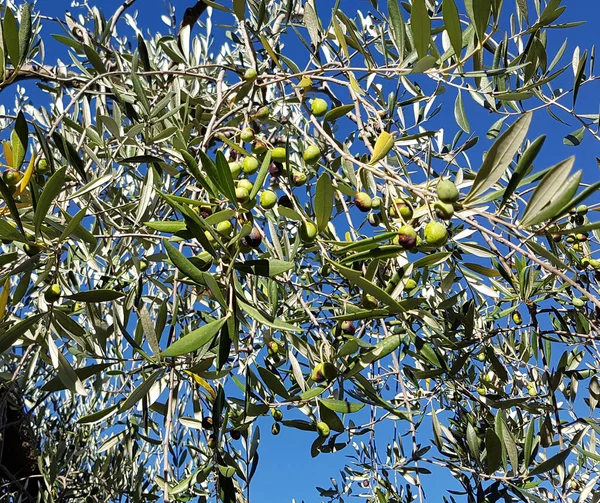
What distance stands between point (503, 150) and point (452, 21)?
342mm

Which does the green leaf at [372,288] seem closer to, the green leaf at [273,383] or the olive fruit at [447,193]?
the olive fruit at [447,193]

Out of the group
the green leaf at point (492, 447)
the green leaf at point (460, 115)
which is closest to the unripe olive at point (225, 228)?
the green leaf at point (492, 447)

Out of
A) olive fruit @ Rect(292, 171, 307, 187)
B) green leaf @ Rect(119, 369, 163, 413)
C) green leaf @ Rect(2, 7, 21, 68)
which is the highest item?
green leaf @ Rect(2, 7, 21, 68)

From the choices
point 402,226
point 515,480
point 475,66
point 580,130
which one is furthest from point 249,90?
point 515,480

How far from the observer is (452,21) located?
3.49ft

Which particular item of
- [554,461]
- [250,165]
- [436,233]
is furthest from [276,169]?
[554,461]

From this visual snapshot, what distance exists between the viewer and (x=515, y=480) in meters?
1.82

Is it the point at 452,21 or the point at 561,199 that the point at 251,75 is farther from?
the point at 561,199

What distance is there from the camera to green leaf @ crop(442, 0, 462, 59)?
104 centimetres

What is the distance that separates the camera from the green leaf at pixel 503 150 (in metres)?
0.88

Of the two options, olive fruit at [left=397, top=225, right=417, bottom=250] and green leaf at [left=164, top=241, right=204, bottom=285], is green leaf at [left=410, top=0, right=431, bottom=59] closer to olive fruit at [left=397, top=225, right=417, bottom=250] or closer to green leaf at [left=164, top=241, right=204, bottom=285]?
olive fruit at [left=397, top=225, right=417, bottom=250]

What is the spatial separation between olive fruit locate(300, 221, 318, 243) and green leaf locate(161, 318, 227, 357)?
0.27m

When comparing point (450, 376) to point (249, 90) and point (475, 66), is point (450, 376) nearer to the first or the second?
point (475, 66)

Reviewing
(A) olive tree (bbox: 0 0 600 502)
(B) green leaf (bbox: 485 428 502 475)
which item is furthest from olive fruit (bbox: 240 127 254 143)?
(B) green leaf (bbox: 485 428 502 475)
